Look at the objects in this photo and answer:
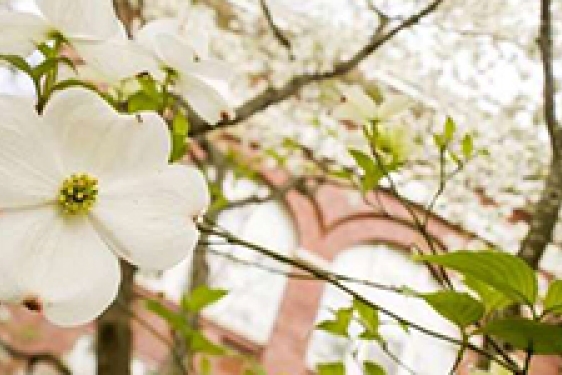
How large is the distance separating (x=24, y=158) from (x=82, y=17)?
76 mm

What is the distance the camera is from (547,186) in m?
1.18

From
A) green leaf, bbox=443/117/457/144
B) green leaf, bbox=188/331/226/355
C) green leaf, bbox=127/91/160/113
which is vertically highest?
green leaf, bbox=443/117/457/144

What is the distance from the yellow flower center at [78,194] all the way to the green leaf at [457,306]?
195 millimetres

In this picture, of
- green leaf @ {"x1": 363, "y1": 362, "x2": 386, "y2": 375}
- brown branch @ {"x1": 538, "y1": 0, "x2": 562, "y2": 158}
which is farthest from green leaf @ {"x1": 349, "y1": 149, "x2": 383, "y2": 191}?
brown branch @ {"x1": 538, "y1": 0, "x2": 562, "y2": 158}

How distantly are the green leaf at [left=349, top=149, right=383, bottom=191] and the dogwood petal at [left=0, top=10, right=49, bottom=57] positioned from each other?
1.20 ft

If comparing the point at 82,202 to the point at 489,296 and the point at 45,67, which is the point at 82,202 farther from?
the point at 489,296

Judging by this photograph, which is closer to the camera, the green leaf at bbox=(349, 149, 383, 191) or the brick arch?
the green leaf at bbox=(349, 149, 383, 191)

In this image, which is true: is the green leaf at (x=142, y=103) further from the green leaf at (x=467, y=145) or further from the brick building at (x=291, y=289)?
the brick building at (x=291, y=289)

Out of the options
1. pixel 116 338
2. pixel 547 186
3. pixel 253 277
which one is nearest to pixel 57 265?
pixel 547 186

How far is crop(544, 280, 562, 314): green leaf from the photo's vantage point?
1.26ft

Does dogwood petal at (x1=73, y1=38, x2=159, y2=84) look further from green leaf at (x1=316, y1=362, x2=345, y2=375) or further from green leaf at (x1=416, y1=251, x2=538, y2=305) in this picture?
green leaf at (x1=316, y1=362, x2=345, y2=375)

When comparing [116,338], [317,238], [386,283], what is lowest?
[116,338]

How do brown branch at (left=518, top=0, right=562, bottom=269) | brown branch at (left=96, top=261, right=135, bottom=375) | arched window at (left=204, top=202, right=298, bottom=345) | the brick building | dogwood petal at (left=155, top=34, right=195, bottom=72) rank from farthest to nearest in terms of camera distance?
arched window at (left=204, top=202, right=298, bottom=345) < the brick building < brown branch at (left=96, top=261, right=135, bottom=375) < brown branch at (left=518, top=0, right=562, bottom=269) < dogwood petal at (left=155, top=34, right=195, bottom=72)

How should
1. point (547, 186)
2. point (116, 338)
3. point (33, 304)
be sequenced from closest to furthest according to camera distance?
point (33, 304) → point (547, 186) → point (116, 338)
